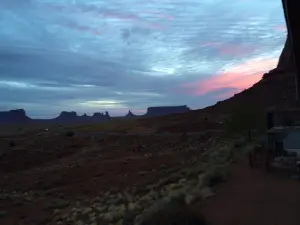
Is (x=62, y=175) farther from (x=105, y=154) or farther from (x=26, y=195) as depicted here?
(x=105, y=154)

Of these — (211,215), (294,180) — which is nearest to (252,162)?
(294,180)

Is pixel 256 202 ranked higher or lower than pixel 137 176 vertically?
higher

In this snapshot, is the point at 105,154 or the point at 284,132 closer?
the point at 284,132

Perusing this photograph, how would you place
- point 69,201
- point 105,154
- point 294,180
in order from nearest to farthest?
point 294,180 → point 69,201 → point 105,154

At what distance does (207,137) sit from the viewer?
5638 cm

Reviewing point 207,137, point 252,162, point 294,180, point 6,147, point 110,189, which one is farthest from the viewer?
point 6,147

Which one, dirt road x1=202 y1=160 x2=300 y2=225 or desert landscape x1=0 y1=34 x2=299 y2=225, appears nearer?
dirt road x1=202 y1=160 x2=300 y2=225

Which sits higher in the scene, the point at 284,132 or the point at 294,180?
the point at 284,132

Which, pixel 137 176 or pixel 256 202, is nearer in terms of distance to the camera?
pixel 256 202

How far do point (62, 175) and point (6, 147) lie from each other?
2868 cm

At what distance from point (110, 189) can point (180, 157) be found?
13119 mm

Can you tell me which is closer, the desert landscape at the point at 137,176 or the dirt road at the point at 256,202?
the dirt road at the point at 256,202

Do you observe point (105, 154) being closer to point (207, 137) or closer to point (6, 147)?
point (207, 137)

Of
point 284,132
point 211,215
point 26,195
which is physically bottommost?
point 26,195
